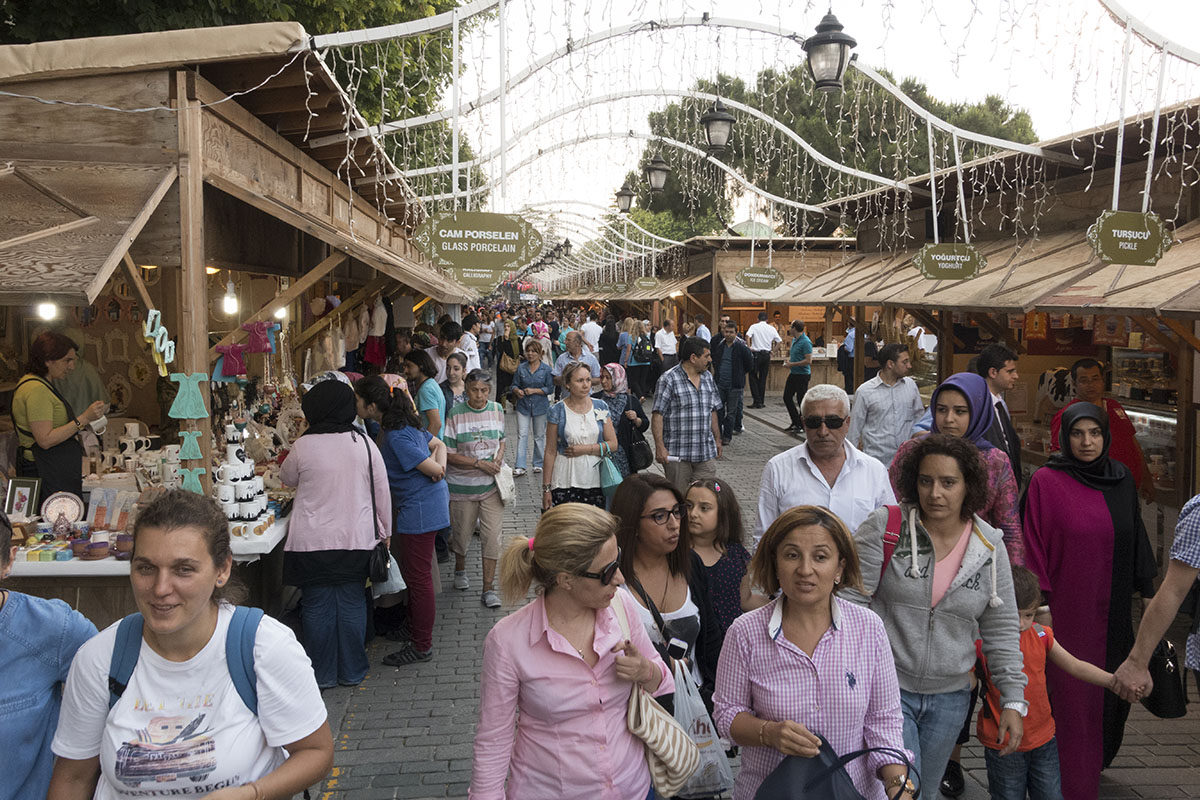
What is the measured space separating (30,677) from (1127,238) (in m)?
8.07

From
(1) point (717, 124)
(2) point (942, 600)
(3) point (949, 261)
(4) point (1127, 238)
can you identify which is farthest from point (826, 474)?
(1) point (717, 124)

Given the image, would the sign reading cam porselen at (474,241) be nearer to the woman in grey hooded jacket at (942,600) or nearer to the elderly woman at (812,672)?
the woman in grey hooded jacket at (942,600)

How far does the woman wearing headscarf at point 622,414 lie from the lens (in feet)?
26.4

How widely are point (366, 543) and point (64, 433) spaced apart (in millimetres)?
2320

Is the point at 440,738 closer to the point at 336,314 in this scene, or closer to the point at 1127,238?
→ the point at 1127,238

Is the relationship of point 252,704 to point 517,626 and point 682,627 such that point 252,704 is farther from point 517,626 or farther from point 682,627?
point 682,627

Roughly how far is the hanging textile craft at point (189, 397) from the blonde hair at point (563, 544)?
3831 millimetres

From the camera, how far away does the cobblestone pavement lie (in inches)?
189

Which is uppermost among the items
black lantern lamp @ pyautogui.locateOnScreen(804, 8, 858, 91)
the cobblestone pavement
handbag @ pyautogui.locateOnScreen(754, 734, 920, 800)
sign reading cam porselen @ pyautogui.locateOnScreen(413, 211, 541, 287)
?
black lantern lamp @ pyautogui.locateOnScreen(804, 8, 858, 91)

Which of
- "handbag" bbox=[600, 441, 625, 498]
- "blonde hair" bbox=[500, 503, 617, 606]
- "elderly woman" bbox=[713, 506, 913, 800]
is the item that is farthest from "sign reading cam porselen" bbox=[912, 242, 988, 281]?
"blonde hair" bbox=[500, 503, 617, 606]

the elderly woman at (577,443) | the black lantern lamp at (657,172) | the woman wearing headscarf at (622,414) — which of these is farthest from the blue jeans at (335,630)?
the black lantern lamp at (657,172)

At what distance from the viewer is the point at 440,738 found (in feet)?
17.6

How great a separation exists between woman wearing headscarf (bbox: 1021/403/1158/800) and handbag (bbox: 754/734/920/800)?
2.31 metres

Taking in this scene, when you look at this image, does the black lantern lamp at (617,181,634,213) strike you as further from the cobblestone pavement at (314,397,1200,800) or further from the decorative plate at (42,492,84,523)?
the decorative plate at (42,492,84,523)
